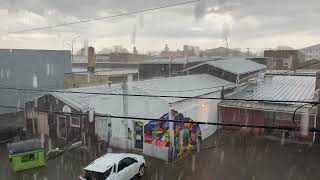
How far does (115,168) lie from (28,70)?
23041 millimetres

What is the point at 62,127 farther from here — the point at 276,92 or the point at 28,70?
the point at 276,92

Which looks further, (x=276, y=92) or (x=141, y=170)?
(x=276, y=92)

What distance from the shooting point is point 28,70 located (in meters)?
32.6

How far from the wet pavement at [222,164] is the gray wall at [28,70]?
12699 millimetres

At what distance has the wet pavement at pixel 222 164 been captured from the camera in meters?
15.6

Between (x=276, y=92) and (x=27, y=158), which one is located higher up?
(x=276, y=92)

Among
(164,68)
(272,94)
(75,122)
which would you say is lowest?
(75,122)

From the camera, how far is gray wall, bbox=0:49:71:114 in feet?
101

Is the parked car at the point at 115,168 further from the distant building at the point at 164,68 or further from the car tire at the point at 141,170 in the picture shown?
the distant building at the point at 164,68

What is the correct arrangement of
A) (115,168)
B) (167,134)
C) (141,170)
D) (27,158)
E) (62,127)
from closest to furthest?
(115,168)
(141,170)
(27,158)
(167,134)
(62,127)

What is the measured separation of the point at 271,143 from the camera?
71.1 ft

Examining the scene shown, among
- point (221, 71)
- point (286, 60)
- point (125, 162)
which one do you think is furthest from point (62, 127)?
point (286, 60)

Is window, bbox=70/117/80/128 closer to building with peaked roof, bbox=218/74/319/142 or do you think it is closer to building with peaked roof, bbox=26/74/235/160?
building with peaked roof, bbox=26/74/235/160

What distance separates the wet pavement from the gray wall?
12699 mm
